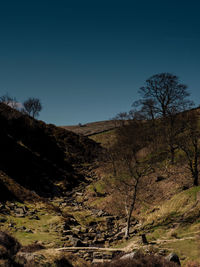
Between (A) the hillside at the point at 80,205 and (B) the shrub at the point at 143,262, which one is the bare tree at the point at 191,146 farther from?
(B) the shrub at the point at 143,262

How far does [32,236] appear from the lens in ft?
53.9

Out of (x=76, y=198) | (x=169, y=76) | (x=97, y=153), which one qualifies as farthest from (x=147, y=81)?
(x=97, y=153)

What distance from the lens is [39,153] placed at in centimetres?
4559

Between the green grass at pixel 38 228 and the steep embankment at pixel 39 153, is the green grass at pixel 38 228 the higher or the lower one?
the lower one

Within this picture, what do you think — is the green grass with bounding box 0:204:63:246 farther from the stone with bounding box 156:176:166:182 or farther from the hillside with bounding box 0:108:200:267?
the stone with bounding box 156:176:166:182

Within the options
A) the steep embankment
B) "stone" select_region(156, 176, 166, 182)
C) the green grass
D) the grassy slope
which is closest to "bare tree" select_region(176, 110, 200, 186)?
the grassy slope

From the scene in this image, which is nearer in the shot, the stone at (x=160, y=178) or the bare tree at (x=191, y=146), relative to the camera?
the bare tree at (x=191, y=146)

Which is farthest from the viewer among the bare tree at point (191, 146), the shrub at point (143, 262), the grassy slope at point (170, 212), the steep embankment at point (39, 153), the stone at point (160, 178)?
the steep embankment at point (39, 153)

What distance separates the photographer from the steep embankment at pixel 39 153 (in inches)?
1374

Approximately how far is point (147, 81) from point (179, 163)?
14344 millimetres

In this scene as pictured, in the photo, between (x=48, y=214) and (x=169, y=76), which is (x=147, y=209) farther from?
(x=169, y=76)

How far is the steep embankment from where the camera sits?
34.9 m

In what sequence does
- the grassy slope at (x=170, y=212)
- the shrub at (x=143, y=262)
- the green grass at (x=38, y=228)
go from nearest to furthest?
the shrub at (x=143, y=262)
the grassy slope at (x=170, y=212)
the green grass at (x=38, y=228)

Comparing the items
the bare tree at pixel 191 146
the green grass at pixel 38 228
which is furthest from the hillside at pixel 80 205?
the bare tree at pixel 191 146
